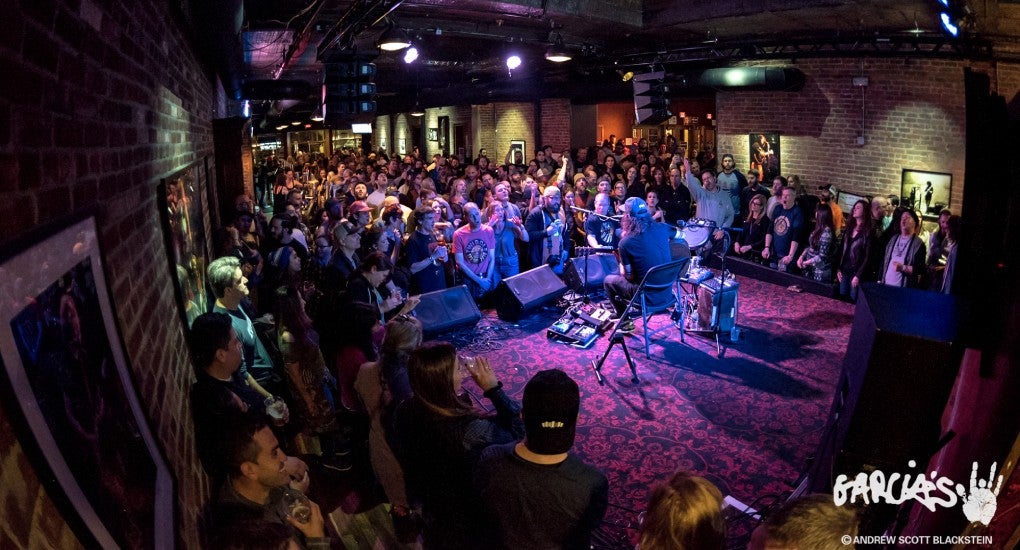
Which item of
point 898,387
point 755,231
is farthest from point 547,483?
point 755,231

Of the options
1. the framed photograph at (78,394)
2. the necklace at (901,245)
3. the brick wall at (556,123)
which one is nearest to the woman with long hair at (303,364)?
the framed photograph at (78,394)

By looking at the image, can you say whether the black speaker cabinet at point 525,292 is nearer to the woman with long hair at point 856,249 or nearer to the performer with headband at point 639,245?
the performer with headband at point 639,245

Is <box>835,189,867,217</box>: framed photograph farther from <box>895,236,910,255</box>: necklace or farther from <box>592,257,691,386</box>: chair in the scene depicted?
<box>592,257,691,386</box>: chair

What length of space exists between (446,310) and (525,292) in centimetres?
118

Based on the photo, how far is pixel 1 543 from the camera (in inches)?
35.7

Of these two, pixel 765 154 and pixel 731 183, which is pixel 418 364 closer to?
pixel 731 183

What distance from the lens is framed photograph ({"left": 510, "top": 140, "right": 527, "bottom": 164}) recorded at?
740 inches

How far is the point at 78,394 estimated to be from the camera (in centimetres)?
128

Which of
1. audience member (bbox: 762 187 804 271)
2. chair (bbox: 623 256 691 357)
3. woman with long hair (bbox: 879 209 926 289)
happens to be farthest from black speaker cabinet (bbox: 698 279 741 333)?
audience member (bbox: 762 187 804 271)

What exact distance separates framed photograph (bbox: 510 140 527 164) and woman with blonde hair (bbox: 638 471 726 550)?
16.8 meters

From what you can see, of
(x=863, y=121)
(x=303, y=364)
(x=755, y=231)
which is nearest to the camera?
(x=303, y=364)

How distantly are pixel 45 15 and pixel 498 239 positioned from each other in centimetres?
716

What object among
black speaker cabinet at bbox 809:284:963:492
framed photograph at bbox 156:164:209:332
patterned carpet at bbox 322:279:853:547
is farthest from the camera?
patterned carpet at bbox 322:279:853:547

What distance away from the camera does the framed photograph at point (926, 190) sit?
995 centimetres
